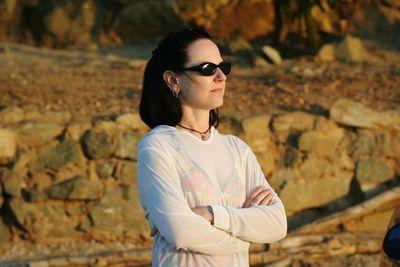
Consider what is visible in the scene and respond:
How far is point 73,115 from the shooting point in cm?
669

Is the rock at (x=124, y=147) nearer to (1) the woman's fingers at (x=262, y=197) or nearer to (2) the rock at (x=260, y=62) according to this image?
(2) the rock at (x=260, y=62)

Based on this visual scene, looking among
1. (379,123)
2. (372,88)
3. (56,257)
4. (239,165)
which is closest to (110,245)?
(56,257)

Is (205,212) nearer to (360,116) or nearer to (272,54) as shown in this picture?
(360,116)

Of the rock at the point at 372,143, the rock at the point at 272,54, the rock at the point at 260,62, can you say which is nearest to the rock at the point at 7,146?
the rock at the point at 372,143

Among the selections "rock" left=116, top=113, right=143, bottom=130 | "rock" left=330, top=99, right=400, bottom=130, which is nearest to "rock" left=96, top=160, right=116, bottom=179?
"rock" left=116, top=113, right=143, bottom=130

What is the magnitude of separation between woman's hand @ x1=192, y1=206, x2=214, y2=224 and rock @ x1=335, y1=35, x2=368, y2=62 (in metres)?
6.04

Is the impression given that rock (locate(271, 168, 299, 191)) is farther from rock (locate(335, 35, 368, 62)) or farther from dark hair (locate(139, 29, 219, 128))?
dark hair (locate(139, 29, 219, 128))

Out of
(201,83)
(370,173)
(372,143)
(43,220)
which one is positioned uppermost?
(201,83)

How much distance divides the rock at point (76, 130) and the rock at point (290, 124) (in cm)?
140

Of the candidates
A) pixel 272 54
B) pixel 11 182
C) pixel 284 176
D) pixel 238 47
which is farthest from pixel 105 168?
pixel 238 47

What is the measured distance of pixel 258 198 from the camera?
114 inches

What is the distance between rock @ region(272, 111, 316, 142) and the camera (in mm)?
6754

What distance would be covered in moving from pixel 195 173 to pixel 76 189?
12.1 ft

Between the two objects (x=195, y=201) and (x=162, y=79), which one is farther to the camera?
(x=162, y=79)
